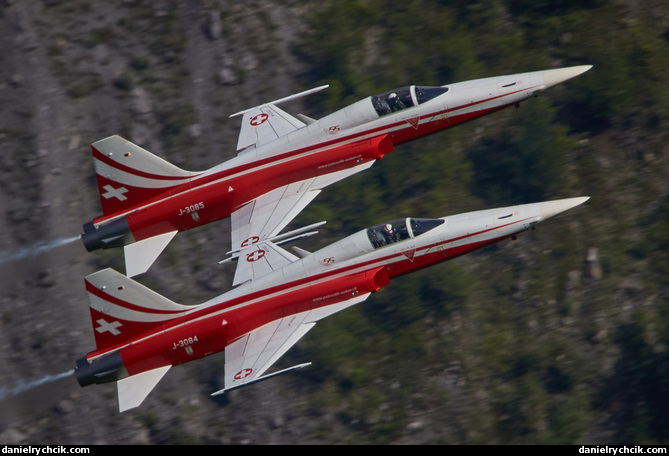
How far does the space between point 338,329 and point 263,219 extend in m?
9.22

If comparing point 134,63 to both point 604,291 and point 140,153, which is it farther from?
point 604,291

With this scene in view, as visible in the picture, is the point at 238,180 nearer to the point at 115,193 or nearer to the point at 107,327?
the point at 115,193

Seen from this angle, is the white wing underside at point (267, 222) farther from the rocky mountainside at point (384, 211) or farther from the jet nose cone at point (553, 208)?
the rocky mountainside at point (384, 211)

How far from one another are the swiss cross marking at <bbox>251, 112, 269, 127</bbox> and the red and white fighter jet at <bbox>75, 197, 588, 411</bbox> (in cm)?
627

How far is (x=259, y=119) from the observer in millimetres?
34156

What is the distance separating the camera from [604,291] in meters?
40.3

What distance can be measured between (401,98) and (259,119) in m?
5.21

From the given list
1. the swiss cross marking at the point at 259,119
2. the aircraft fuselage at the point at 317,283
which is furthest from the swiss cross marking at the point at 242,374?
the swiss cross marking at the point at 259,119

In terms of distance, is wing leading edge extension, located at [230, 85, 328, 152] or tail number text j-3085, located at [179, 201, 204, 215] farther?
wing leading edge extension, located at [230, 85, 328, 152]

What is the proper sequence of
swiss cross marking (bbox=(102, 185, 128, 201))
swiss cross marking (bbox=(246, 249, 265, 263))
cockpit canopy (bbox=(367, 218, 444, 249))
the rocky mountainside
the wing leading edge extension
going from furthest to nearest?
the rocky mountainside
the wing leading edge extension
swiss cross marking (bbox=(102, 185, 128, 201))
swiss cross marking (bbox=(246, 249, 265, 263))
cockpit canopy (bbox=(367, 218, 444, 249))

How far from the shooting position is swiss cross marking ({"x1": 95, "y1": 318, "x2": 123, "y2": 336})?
3005 cm

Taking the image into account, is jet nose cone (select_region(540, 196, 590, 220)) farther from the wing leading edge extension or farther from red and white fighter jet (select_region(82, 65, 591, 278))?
the wing leading edge extension

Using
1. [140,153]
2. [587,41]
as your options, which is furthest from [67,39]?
[587,41]

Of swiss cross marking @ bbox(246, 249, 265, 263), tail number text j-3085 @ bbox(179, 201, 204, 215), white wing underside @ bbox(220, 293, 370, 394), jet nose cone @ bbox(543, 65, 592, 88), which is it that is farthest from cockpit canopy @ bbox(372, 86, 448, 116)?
white wing underside @ bbox(220, 293, 370, 394)
